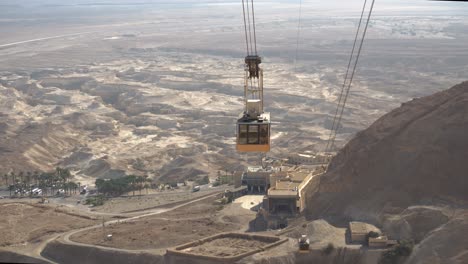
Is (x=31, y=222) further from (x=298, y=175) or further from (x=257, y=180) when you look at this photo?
(x=298, y=175)

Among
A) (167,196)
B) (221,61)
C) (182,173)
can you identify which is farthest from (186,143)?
(221,61)

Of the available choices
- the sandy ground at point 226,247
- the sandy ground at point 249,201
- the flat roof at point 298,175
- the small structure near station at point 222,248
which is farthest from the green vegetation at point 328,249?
the sandy ground at point 249,201

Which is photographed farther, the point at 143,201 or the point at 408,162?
A: the point at 143,201

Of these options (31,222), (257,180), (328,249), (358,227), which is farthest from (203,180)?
(328,249)

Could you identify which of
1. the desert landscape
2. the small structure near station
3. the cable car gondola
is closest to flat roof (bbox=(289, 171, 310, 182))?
the desert landscape

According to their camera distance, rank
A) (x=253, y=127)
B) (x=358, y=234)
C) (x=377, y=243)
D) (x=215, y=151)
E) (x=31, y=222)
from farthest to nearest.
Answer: (x=215, y=151), (x=31, y=222), (x=358, y=234), (x=377, y=243), (x=253, y=127)

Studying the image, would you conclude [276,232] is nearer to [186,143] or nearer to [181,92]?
[186,143]
